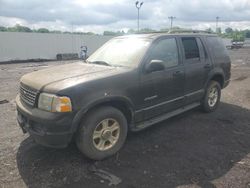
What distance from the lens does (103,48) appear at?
5.27m

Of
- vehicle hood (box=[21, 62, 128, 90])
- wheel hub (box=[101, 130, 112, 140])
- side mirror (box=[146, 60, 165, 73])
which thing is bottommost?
wheel hub (box=[101, 130, 112, 140])

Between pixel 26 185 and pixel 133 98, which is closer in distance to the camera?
pixel 26 185

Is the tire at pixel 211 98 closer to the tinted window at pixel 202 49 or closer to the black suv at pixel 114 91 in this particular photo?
the black suv at pixel 114 91

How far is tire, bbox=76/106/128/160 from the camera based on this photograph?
353 cm

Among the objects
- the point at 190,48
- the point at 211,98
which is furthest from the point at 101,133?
the point at 211,98

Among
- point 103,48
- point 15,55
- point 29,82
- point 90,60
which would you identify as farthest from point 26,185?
point 15,55

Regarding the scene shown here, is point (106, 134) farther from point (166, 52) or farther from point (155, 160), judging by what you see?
point (166, 52)

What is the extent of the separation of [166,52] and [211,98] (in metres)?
2.18

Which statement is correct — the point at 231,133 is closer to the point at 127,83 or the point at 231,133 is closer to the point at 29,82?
the point at 127,83

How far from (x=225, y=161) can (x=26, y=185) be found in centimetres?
282

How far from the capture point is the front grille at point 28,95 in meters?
3.59

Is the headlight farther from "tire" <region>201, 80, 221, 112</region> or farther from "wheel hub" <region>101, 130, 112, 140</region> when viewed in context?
"tire" <region>201, 80, 221, 112</region>

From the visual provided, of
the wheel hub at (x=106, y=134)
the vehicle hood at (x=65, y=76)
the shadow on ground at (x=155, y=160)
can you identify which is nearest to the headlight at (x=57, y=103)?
the vehicle hood at (x=65, y=76)

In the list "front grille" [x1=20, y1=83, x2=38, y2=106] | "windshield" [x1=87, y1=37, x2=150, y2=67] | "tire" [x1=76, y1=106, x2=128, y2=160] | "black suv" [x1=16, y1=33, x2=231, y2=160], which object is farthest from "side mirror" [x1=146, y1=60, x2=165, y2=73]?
"front grille" [x1=20, y1=83, x2=38, y2=106]
